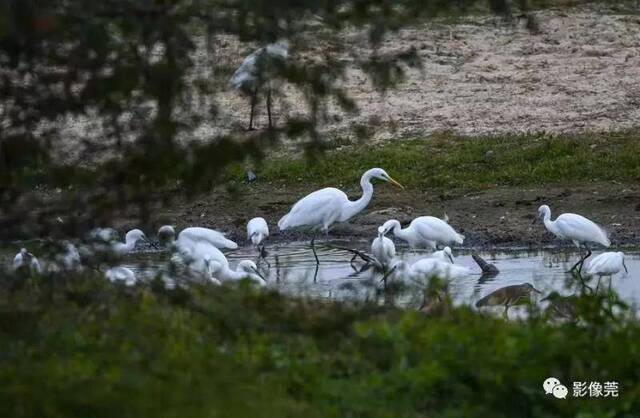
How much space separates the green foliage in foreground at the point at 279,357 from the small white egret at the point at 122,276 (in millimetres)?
253

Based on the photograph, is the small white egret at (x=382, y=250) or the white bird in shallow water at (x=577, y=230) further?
the white bird in shallow water at (x=577, y=230)

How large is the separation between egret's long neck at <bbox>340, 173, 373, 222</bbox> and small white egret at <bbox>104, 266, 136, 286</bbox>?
6550mm

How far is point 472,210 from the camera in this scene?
14359mm

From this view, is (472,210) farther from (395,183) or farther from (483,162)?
(483,162)

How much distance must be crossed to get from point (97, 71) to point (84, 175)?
43cm

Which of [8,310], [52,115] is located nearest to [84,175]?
[52,115]

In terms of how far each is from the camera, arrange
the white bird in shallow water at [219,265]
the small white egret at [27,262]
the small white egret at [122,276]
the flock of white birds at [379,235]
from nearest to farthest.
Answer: the small white egret at [27,262] < the small white egret at [122,276] < the white bird in shallow water at [219,265] < the flock of white birds at [379,235]

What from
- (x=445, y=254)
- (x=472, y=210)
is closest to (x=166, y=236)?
(x=445, y=254)

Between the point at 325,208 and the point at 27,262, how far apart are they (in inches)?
316

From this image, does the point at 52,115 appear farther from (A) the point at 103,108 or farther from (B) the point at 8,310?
(B) the point at 8,310

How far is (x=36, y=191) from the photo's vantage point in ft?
19.2

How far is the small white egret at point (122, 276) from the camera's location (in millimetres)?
6037

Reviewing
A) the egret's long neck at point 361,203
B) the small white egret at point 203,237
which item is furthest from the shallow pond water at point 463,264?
the small white egret at point 203,237

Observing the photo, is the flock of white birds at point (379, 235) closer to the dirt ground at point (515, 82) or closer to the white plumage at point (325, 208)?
the white plumage at point (325, 208)
